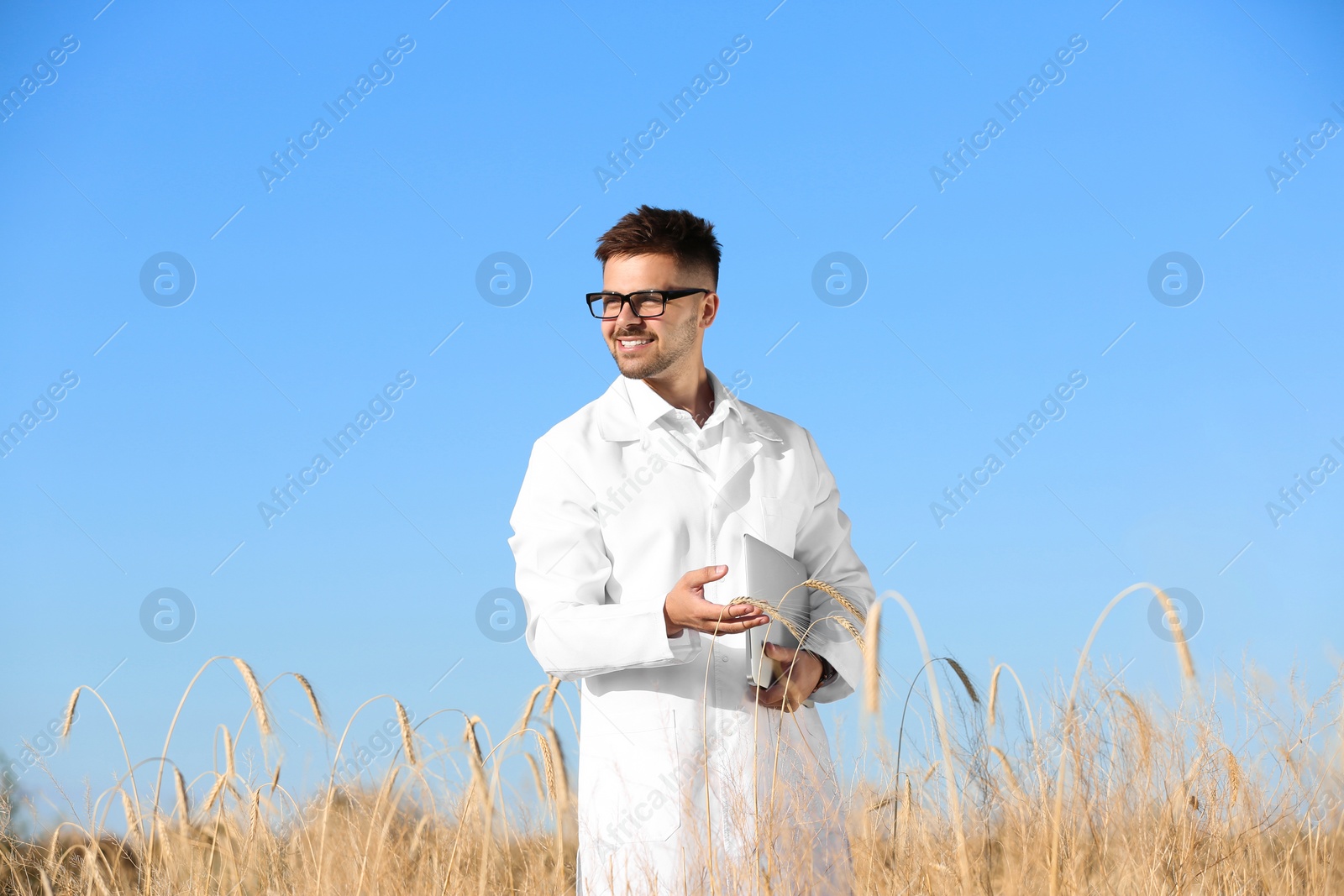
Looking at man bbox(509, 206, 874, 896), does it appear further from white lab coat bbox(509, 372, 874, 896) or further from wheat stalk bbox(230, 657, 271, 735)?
wheat stalk bbox(230, 657, 271, 735)

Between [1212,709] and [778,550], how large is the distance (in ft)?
5.41

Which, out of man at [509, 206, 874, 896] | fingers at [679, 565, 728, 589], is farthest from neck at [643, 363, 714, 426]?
fingers at [679, 565, 728, 589]

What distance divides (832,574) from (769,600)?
544 millimetres

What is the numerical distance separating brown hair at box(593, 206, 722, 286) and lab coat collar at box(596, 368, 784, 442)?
A: 41 centimetres

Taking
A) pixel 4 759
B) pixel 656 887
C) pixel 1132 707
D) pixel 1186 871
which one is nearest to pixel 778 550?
pixel 656 887

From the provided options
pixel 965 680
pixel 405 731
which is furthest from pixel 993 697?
pixel 405 731

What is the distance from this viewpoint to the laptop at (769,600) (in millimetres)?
2949

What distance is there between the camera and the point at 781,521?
337cm

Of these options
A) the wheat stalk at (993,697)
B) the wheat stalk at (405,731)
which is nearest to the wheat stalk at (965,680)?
the wheat stalk at (993,697)

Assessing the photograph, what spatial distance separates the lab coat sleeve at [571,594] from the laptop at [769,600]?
0.58 ft

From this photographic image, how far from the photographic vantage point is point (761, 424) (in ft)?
11.7

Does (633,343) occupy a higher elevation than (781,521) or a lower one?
higher

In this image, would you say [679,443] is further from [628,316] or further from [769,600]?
[769,600]

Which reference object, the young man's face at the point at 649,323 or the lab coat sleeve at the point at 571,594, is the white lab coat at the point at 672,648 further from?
the young man's face at the point at 649,323
